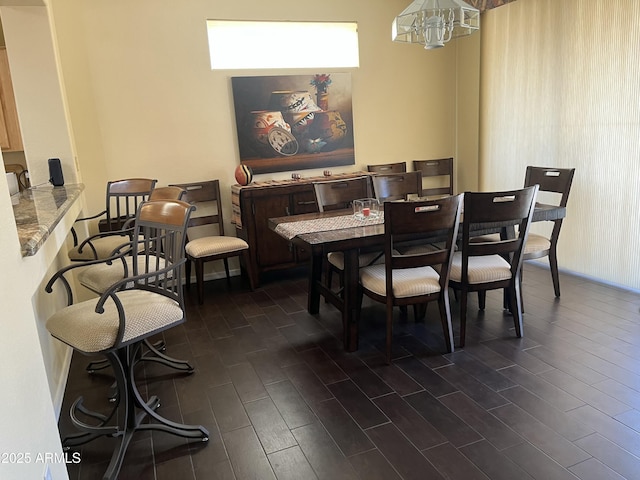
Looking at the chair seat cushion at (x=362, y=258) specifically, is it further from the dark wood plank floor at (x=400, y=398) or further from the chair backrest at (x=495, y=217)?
the chair backrest at (x=495, y=217)

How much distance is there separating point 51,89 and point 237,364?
2.35 meters

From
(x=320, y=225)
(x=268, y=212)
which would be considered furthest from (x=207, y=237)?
(x=320, y=225)

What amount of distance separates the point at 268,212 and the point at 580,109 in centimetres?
275

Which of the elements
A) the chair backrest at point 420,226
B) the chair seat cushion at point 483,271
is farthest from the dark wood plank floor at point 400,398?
the chair backrest at point 420,226

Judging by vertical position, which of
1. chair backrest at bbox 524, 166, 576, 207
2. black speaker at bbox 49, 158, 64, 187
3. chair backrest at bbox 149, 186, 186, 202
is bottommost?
chair backrest at bbox 524, 166, 576, 207

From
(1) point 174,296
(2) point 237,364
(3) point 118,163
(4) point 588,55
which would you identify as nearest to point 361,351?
(2) point 237,364

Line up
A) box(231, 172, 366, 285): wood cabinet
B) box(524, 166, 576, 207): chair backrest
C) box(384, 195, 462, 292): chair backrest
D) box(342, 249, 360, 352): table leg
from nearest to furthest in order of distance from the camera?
1. box(384, 195, 462, 292): chair backrest
2. box(342, 249, 360, 352): table leg
3. box(524, 166, 576, 207): chair backrest
4. box(231, 172, 366, 285): wood cabinet

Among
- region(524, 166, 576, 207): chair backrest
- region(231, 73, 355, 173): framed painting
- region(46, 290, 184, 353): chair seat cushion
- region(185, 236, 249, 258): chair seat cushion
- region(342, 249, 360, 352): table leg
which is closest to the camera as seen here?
region(46, 290, 184, 353): chair seat cushion

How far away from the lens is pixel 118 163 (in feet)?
13.5

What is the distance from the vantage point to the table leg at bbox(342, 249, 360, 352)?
2807mm

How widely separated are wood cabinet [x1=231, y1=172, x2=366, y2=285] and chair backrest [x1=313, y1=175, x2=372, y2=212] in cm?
76

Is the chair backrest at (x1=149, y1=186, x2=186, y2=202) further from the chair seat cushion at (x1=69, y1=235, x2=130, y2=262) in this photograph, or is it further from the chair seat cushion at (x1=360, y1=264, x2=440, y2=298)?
the chair seat cushion at (x1=360, y1=264, x2=440, y2=298)

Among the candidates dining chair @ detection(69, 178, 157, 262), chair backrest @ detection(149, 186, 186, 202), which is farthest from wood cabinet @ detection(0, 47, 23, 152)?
chair backrest @ detection(149, 186, 186, 202)

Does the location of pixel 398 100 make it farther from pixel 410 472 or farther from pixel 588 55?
pixel 410 472
